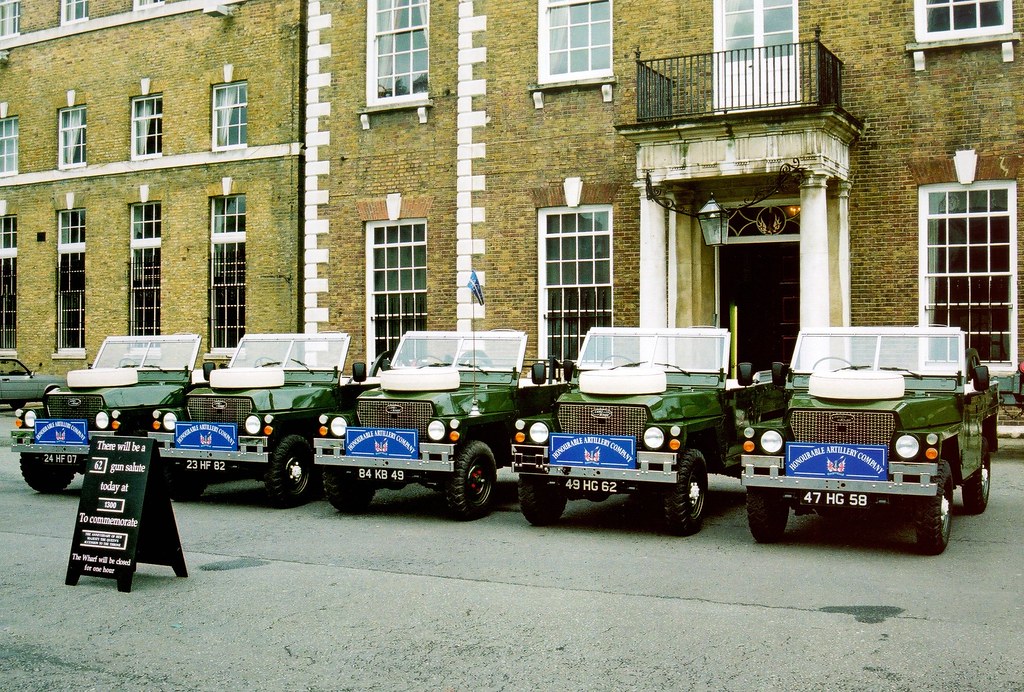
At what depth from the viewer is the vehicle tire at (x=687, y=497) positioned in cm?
952

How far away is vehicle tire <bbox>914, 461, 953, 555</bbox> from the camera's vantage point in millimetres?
8617

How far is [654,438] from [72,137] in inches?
807

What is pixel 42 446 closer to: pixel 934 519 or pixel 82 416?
pixel 82 416

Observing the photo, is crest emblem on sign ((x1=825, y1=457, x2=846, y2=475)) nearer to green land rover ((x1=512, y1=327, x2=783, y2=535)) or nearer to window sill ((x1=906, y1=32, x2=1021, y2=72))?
green land rover ((x1=512, y1=327, x2=783, y2=535))

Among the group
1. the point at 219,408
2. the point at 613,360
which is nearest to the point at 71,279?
the point at 219,408

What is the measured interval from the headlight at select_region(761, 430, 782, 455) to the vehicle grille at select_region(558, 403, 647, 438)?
3.64 ft

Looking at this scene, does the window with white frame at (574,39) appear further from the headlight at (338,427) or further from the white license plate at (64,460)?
the white license plate at (64,460)

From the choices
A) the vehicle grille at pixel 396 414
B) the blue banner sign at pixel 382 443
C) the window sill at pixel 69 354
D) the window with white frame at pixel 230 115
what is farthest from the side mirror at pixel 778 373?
the window sill at pixel 69 354

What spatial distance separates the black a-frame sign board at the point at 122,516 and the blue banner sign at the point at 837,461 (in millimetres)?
4785

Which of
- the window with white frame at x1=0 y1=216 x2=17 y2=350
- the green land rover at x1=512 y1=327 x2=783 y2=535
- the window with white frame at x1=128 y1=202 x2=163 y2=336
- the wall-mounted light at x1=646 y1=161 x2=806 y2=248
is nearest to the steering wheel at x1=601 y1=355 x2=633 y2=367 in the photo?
the green land rover at x1=512 y1=327 x2=783 y2=535

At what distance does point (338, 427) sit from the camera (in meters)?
11.0

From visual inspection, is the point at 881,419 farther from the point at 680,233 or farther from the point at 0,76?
the point at 0,76

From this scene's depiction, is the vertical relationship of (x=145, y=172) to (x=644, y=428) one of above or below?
A: above

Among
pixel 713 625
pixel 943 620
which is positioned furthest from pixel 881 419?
pixel 713 625
